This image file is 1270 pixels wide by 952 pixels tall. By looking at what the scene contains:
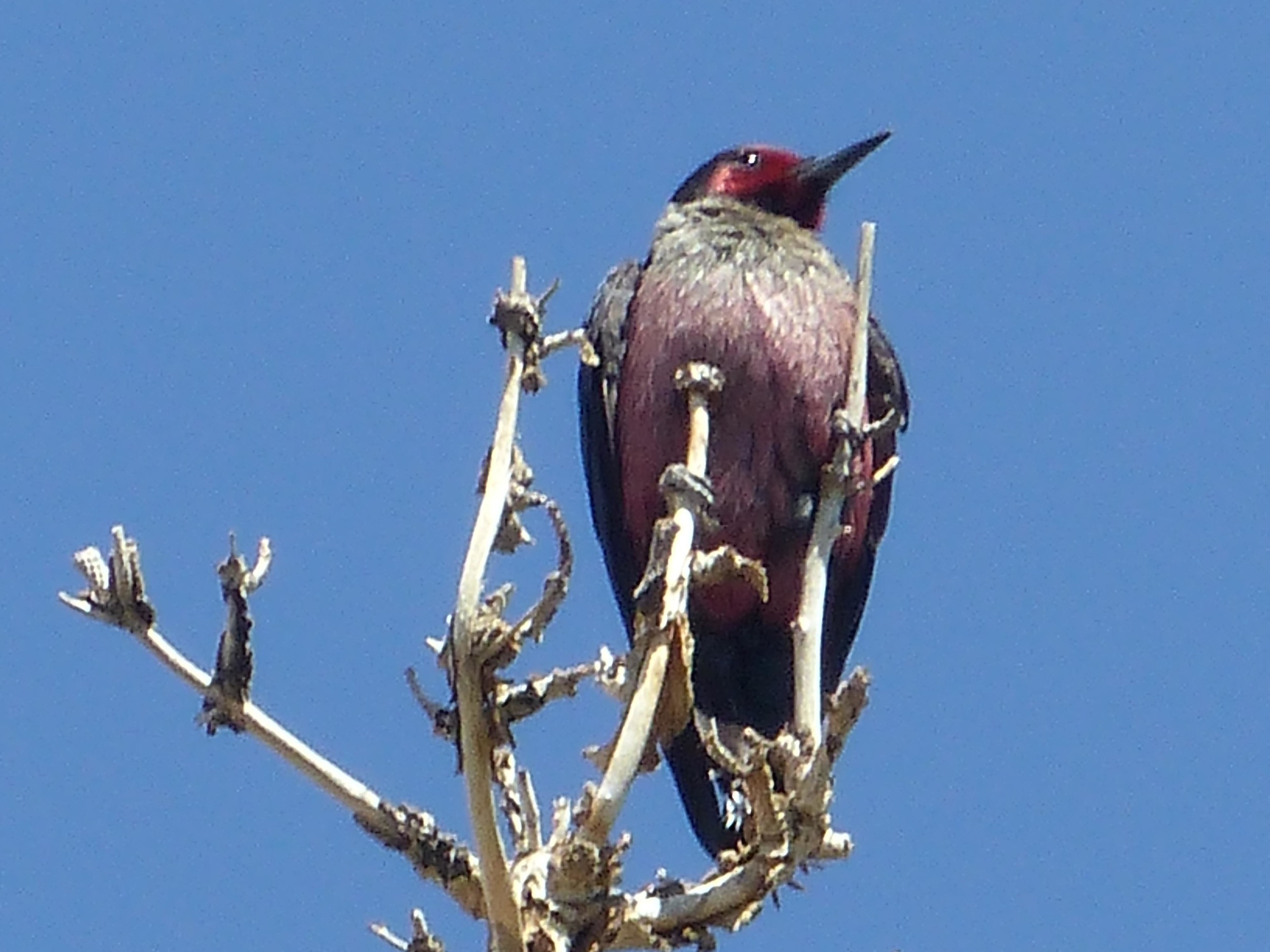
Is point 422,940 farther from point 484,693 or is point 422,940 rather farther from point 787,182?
point 787,182

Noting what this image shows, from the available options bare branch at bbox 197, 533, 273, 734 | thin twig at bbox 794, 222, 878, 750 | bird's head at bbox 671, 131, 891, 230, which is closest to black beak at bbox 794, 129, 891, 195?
bird's head at bbox 671, 131, 891, 230

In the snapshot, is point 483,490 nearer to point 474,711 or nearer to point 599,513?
point 474,711

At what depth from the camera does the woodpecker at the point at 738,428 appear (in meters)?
6.80

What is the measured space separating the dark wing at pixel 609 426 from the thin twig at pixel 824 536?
5.17 ft

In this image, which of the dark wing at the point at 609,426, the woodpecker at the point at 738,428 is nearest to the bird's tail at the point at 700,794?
the woodpecker at the point at 738,428

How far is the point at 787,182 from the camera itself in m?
8.11

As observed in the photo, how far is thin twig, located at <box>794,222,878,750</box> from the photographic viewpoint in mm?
4727

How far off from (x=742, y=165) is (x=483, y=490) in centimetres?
414

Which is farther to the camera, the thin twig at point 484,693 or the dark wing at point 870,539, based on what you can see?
the dark wing at point 870,539

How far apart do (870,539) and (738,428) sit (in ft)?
3.74

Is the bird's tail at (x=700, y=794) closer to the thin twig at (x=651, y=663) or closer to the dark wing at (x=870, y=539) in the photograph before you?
the dark wing at (x=870, y=539)

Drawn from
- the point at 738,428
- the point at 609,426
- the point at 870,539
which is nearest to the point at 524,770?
the point at 738,428

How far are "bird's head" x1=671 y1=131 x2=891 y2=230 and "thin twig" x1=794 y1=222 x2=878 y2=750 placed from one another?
2401 millimetres

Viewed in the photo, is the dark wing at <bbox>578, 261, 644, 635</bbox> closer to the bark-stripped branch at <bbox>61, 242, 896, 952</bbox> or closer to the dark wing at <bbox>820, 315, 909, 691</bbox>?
the dark wing at <bbox>820, 315, 909, 691</bbox>
